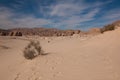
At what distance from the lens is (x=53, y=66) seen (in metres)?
7.58

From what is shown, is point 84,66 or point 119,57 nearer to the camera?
point 84,66

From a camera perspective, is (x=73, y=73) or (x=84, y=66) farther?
(x=84, y=66)

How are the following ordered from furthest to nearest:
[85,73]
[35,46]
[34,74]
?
[35,46] → [34,74] → [85,73]

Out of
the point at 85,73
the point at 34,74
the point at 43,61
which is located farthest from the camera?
the point at 43,61

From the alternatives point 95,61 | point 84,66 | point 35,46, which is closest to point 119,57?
point 95,61

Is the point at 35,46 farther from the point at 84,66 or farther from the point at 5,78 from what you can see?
the point at 84,66

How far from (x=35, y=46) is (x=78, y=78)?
5373 mm

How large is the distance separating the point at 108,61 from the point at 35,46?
5.18 m

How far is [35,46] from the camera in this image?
1045 cm

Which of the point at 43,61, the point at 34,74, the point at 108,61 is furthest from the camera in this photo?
the point at 43,61

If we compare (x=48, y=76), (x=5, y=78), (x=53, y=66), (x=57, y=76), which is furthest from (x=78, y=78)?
(x=5, y=78)

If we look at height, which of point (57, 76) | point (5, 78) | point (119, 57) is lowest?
point (5, 78)

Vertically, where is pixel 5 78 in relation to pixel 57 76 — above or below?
below

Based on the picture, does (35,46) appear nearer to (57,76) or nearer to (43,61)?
(43,61)
